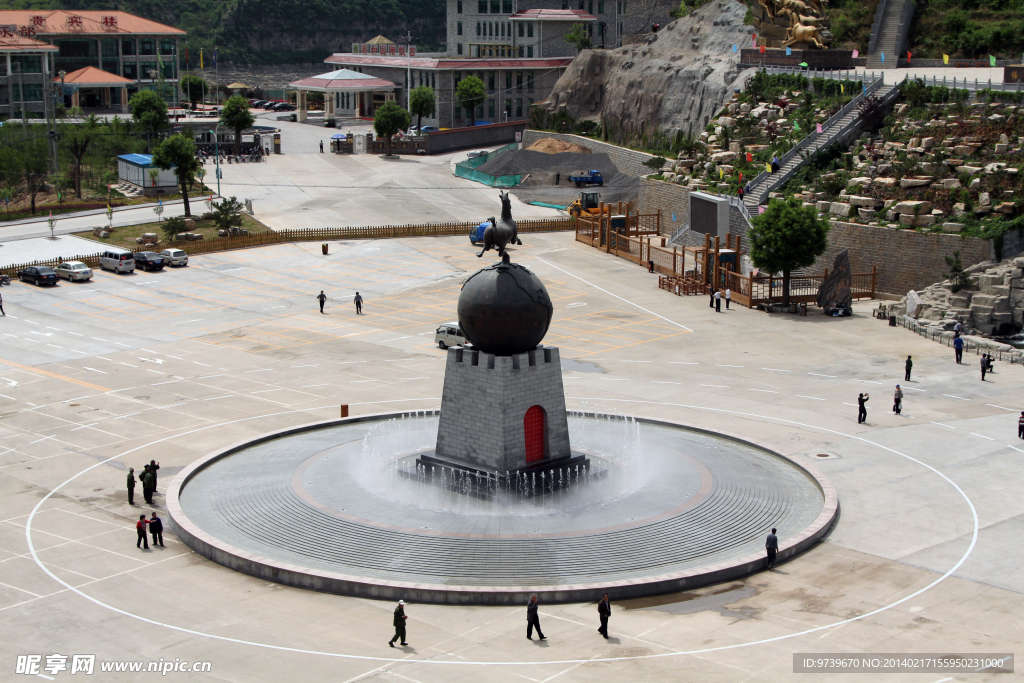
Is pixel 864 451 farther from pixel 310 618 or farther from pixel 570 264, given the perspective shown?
pixel 570 264

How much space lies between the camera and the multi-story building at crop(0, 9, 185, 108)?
148 m

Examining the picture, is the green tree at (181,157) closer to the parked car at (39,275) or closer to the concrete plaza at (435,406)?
the concrete plaza at (435,406)

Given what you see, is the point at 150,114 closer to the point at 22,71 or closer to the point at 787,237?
the point at 22,71

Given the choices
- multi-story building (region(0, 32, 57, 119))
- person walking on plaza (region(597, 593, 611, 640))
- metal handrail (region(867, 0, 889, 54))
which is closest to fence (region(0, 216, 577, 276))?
metal handrail (region(867, 0, 889, 54))

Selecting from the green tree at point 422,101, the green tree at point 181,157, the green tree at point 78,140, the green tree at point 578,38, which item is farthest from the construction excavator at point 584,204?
the green tree at point 578,38

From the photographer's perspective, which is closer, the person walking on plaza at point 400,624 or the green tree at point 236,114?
the person walking on plaza at point 400,624

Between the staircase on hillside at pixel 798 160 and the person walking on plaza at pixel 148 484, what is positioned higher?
the staircase on hillside at pixel 798 160

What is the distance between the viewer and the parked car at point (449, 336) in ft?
197

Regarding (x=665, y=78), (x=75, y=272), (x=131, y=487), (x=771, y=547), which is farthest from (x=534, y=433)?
(x=665, y=78)

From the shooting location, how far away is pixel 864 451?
4456 cm

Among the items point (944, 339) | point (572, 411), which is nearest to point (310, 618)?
point (572, 411)

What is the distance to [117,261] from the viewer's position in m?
78.8

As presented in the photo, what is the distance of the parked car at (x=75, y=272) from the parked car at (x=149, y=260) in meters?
4.24

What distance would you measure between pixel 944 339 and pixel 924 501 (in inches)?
993
